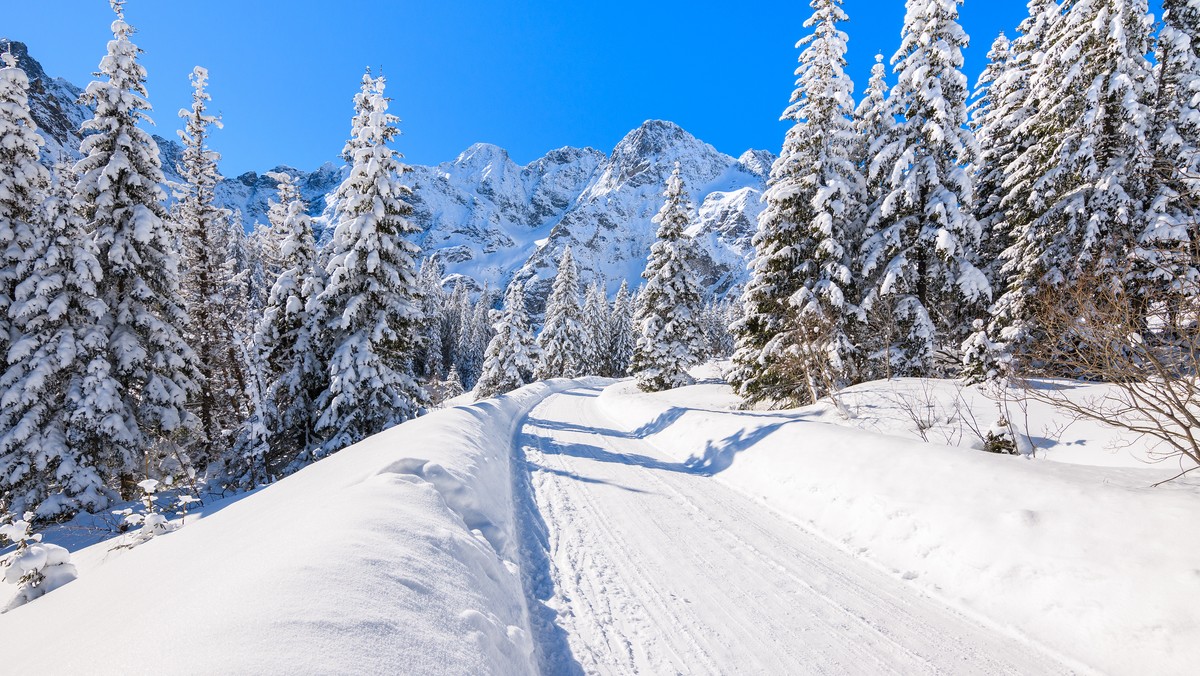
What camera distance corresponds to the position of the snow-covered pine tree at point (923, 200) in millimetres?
13586

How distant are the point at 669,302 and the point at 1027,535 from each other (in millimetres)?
21537

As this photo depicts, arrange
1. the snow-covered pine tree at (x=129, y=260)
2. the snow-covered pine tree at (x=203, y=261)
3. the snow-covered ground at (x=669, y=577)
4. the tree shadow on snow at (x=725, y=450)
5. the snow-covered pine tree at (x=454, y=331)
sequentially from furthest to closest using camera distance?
the snow-covered pine tree at (x=454, y=331) → the snow-covered pine tree at (x=203, y=261) → the snow-covered pine tree at (x=129, y=260) → the tree shadow on snow at (x=725, y=450) → the snow-covered ground at (x=669, y=577)

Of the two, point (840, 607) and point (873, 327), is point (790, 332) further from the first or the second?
point (840, 607)

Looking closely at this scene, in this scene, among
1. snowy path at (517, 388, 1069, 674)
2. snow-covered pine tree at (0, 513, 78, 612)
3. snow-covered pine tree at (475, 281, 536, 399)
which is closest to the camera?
snowy path at (517, 388, 1069, 674)

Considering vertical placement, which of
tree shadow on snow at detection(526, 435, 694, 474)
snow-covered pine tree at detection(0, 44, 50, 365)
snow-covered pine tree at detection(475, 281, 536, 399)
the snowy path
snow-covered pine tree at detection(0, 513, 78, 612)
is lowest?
the snowy path

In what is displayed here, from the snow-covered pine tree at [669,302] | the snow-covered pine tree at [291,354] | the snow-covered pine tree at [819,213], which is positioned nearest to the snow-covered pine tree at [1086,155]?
the snow-covered pine tree at [819,213]

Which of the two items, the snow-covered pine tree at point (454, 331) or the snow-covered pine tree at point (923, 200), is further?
the snow-covered pine tree at point (454, 331)

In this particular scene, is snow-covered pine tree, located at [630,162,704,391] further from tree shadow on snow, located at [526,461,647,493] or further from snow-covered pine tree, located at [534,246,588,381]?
snow-covered pine tree, located at [534,246,588,381]

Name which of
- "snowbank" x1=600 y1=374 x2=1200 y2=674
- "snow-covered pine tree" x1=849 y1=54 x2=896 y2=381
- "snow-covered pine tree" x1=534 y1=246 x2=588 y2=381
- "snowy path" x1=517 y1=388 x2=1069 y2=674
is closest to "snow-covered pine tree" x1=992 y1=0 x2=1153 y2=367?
"snow-covered pine tree" x1=849 y1=54 x2=896 y2=381

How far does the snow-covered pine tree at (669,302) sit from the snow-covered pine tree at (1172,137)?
16.5 metres

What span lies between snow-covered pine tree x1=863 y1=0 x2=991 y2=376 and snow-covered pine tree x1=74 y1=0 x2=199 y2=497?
69.7 ft

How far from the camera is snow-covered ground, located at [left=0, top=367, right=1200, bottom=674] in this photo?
2.57 meters

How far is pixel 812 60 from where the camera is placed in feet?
50.0

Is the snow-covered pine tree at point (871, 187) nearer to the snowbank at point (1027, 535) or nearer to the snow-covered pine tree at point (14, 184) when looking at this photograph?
the snowbank at point (1027, 535)
